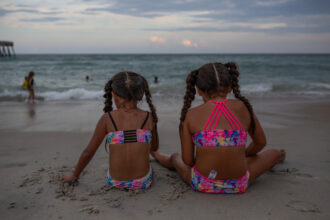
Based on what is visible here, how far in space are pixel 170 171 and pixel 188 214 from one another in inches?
40.0

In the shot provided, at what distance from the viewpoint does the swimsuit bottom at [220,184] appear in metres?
2.46

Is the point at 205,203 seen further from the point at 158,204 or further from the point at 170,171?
the point at 170,171

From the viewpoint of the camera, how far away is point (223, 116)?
231 cm

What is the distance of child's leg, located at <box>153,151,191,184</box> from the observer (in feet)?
8.91

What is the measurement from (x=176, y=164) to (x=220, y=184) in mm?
641

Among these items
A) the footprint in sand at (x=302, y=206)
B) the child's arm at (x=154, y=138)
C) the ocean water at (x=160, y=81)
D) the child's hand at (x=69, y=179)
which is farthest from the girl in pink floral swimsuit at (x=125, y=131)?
the ocean water at (x=160, y=81)

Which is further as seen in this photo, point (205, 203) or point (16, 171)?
point (16, 171)

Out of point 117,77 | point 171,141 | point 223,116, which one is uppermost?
point 117,77

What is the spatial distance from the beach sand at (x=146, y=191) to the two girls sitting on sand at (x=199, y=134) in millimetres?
178

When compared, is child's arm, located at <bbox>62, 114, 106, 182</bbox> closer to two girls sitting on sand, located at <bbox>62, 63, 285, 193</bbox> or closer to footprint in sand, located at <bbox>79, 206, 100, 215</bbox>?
two girls sitting on sand, located at <bbox>62, 63, 285, 193</bbox>

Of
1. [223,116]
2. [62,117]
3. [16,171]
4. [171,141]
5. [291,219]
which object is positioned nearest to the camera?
[291,219]

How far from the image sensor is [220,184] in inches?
96.8

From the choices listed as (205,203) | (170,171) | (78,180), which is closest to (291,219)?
(205,203)

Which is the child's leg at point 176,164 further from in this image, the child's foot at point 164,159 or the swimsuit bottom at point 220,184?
the swimsuit bottom at point 220,184
